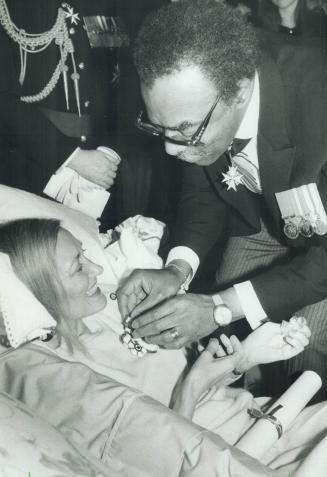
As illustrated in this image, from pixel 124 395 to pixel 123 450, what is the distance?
141 mm

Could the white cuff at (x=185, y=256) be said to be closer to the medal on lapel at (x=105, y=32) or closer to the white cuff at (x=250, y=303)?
the white cuff at (x=250, y=303)

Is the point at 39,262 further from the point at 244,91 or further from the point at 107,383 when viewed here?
the point at 244,91

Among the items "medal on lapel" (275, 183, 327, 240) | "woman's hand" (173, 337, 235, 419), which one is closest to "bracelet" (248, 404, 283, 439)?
"woman's hand" (173, 337, 235, 419)

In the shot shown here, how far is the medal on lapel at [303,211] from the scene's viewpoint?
1.95m

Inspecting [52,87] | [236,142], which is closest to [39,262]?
[236,142]

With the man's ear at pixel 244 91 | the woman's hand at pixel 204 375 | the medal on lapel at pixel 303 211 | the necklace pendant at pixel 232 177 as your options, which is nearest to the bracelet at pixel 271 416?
the woman's hand at pixel 204 375

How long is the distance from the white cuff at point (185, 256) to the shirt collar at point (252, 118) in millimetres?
615

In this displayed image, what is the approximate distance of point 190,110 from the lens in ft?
5.96

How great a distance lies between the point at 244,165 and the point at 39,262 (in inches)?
35.0

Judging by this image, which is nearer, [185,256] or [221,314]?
[221,314]

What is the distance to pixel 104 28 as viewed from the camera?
2.78m

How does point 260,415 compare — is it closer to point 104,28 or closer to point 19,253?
point 19,253

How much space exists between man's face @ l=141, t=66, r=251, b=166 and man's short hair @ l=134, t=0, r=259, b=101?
28 millimetres


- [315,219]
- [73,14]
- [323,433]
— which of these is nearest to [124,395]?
[323,433]
